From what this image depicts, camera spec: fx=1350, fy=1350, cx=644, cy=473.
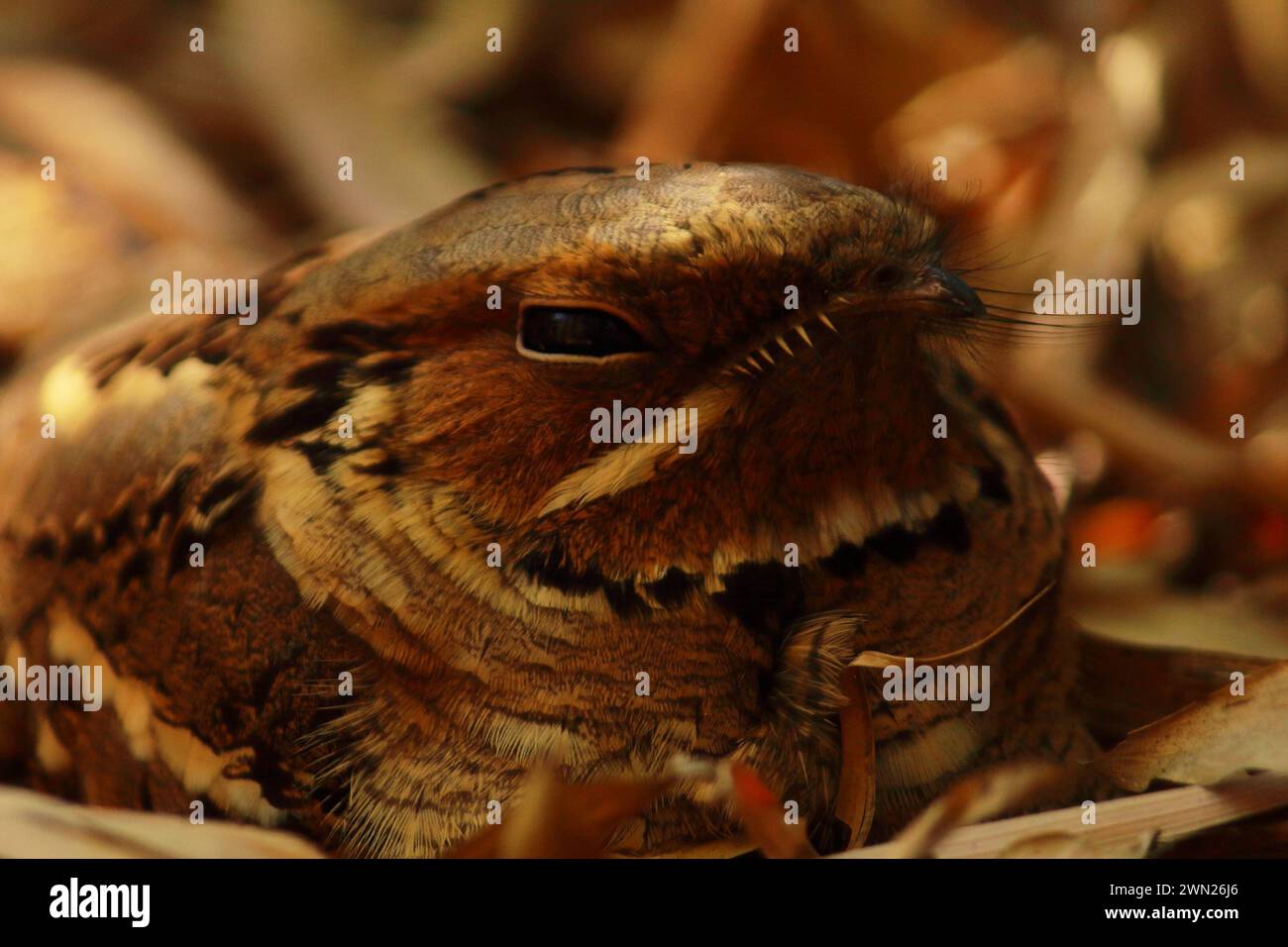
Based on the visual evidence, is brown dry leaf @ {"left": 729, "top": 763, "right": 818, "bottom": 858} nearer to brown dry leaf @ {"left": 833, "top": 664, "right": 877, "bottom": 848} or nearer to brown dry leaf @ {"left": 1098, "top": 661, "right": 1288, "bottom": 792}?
brown dry leaf @ {"left": 833, "top": 664, "right": 877, "bottom": 848}

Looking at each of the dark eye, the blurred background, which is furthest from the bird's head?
the blurred background

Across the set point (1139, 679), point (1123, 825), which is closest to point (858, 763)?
point (1123, 825)

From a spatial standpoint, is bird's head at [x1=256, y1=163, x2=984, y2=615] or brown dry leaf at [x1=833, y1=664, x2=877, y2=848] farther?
brown dry leaf at [x1=833, y1=664, x2=877, y2=848]

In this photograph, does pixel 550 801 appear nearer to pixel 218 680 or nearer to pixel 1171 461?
pixel 218 680

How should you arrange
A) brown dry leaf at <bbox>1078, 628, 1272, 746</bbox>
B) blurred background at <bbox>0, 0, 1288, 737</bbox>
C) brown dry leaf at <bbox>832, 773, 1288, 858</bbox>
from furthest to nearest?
blurred background at <bbox>0, 0, 1288, 737</bbox> → brown dry leaf at <bbox>1078, 628, 1272, 746</bbox> → brown dry leaf at <bbox>832, 773, 1288, 858</bbox>

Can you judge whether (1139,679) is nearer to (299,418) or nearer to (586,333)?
(586,333)

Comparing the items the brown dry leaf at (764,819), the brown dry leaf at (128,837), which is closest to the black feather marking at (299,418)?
the brown dry leaf at (128,837)

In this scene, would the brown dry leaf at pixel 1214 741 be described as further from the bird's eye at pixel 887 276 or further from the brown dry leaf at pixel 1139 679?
the bird's eye at pixel 887 276
